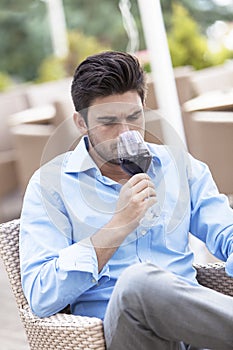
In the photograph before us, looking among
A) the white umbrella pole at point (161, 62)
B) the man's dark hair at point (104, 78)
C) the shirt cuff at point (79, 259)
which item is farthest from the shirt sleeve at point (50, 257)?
the white umbrella pole at point (161, 62)

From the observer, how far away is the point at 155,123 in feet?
7.12

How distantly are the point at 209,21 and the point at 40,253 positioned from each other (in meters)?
12.0

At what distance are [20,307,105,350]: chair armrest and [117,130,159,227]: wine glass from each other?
26 cm

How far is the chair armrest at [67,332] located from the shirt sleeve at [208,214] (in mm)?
386

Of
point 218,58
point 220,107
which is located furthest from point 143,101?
point 218,58

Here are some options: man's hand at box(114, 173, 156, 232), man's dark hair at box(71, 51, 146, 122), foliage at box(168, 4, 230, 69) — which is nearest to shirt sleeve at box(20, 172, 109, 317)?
man's hand at box(114, 173, 156, 232)

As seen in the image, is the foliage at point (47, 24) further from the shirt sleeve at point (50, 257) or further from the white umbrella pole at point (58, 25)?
the shirt sleeve at point (50, 257)

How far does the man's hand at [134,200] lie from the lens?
198 centimetres

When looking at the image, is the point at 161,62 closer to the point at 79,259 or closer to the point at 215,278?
the point at 215,278

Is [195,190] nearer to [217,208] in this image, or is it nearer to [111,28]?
[217,208]

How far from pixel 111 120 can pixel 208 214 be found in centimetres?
34

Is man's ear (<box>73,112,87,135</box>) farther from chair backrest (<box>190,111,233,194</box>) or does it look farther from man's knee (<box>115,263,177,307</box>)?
chair backrest (<box>190,111,233,194</box>)

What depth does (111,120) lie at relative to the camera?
2117 mm

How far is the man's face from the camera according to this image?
211 centimetres
